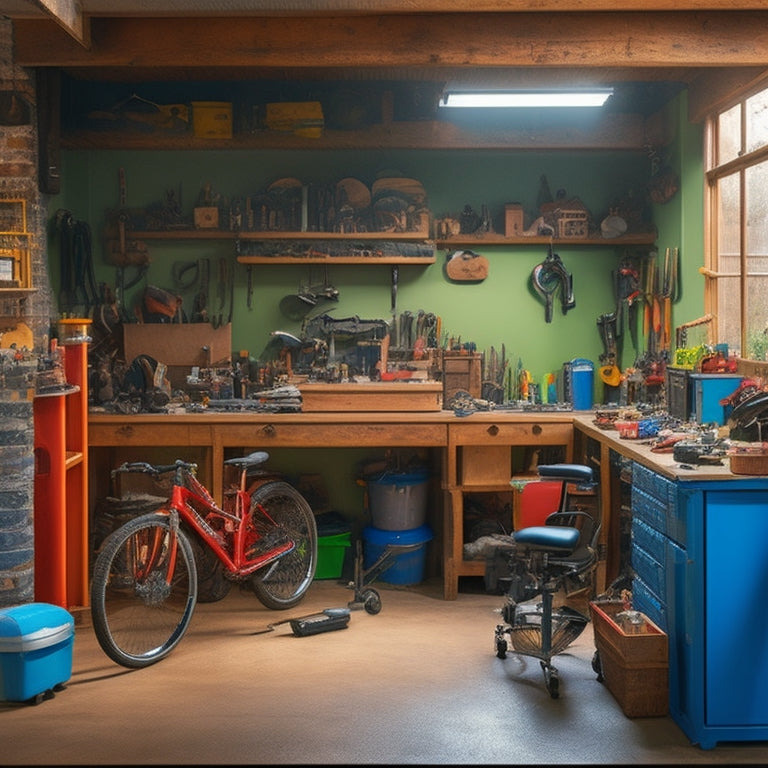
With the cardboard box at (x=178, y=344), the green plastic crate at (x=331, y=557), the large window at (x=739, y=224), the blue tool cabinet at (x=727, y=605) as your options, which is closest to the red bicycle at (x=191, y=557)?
the green plastic crate at (x=331, y=557)

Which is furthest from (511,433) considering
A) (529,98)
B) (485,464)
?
(529,98)

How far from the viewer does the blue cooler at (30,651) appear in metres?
4.33

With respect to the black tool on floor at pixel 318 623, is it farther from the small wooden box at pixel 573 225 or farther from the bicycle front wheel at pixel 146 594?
the small wooden box at pixel 573 225

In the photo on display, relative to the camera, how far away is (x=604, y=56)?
216 inches

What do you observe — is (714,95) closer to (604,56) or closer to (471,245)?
(604,56)

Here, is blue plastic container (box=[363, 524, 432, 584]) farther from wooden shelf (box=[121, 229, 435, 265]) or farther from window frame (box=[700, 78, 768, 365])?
window frame (box=[700, 78, 768, 365])

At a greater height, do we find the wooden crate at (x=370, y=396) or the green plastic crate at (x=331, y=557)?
the wooden crate at (x=370, y=396)

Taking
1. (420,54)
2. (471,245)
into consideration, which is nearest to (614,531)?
(471,245)

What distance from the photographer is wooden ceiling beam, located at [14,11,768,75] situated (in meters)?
5.45

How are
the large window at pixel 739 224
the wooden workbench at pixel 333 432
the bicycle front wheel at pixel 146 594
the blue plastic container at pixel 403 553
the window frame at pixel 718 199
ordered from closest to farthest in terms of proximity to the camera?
the bicycle front wheel at pixel 146 594 → the large window at pixel 739 224 → the window frame at pixel 718 199 → the wooden workbench at pixel 333 432 → the blue plastic container at pixel 403 553

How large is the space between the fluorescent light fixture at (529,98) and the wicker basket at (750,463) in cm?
302

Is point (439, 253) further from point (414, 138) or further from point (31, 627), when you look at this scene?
point (31, 627)

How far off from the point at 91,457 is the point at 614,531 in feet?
10.6

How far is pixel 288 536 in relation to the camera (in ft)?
19.7
